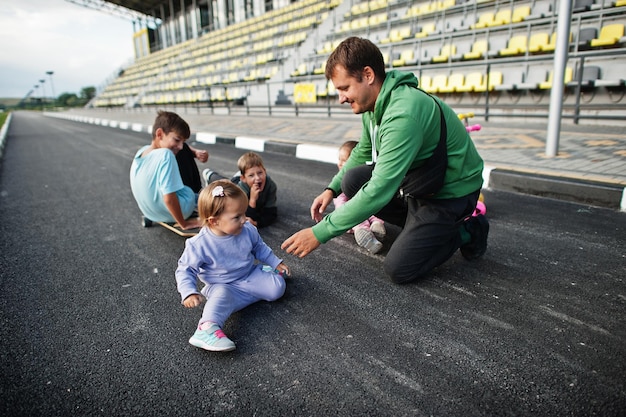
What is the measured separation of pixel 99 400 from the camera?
1355mm

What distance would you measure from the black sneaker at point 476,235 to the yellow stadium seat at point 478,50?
28.0ft

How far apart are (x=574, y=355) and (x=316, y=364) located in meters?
1.03

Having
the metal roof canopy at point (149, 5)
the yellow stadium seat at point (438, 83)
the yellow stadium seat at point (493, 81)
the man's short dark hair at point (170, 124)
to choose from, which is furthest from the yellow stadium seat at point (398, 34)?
the metal roof canopy at point (149, 5)

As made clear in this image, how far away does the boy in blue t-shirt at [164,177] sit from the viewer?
2.85m

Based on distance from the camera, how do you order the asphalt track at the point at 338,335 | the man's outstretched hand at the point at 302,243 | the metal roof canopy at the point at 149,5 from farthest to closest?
the metal roof canopy at the point at 149,5 → the man's outstretched hand at the point at 302,243 → the asphalt track at the point at 338,335

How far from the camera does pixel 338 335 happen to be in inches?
66.6

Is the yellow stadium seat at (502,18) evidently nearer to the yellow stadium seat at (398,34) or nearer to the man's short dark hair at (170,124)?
the yellow stadium seat at (398,34)

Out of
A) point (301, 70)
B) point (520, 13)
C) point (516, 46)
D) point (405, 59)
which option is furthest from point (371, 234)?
point (301, 70)

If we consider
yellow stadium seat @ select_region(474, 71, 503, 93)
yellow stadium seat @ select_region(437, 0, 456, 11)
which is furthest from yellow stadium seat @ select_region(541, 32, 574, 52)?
yellow stadium seat @ select_region(437, 0, 456, 11)

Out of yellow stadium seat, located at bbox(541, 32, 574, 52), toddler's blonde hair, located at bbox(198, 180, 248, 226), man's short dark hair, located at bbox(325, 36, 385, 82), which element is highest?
yellow stadium seat, located at bbox(541, 32, 574, 52)

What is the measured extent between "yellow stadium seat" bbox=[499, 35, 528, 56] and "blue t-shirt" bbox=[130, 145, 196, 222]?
8.76 m

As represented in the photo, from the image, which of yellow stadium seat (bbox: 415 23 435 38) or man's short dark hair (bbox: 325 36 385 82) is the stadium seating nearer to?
yellow stadium seat (bbox: 415 23 435 38)

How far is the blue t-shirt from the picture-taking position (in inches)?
112

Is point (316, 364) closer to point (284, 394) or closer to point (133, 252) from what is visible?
point (284, 394)
